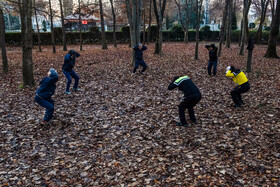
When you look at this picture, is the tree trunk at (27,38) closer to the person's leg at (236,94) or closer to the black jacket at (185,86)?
the black jacket at (185,86)

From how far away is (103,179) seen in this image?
14.8 feet

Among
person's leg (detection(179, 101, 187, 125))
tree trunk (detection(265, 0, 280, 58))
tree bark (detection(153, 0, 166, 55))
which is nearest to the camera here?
person's leg (detection(179, 101, 187, 125))

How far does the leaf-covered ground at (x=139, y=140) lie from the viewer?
4520 mm

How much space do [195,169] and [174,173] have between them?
18.1 inches

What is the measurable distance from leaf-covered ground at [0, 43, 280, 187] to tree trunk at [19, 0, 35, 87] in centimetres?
71

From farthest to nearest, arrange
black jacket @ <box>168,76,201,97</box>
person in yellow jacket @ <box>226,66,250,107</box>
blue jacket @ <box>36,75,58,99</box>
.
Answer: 1. person in yellow jacket @ <box>226,66,250,107</box>
2. blue jacket @ <box>36,75,58,99</box>
3. black jacket @ <box>168,76,201,97</box>

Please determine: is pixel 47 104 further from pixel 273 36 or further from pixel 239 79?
pixel 273 36

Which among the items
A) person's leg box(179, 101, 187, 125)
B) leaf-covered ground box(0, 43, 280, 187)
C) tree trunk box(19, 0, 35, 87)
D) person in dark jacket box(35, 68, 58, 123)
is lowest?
leaf-covered ground box(0, 43, 280, 187)

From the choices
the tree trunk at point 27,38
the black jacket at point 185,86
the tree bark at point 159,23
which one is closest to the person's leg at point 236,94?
the black jacket at point 185,86

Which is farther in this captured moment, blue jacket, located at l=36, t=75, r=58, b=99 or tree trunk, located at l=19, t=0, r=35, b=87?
tree trunk, located at l=19, t=0, r=35, b=87

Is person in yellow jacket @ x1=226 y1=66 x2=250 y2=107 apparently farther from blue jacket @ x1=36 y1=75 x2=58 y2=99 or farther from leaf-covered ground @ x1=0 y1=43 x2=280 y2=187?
blue jacket @ x1=36 y1=75 x2=58 y2=99

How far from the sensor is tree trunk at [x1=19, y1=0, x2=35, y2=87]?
9.80m

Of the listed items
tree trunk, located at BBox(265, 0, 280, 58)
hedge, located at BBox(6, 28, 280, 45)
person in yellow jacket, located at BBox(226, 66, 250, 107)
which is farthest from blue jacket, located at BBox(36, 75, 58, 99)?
hedge, located at BBox(6, 28, 280, 45)

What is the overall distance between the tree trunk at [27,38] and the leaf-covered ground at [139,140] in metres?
0.71
